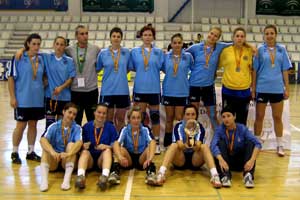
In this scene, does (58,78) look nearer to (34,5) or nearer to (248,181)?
(248,181)

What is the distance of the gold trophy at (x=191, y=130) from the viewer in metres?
4.07

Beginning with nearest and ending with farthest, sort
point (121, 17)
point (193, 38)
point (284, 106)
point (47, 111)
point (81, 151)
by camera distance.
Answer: point (81, 151), point (47, 111), point (284, 106), point (193, 38), point (121, 17)

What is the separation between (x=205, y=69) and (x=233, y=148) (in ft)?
3.42

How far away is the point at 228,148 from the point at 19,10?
1496 centimetres

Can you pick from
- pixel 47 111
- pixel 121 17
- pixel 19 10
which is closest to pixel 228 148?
pixel 47 111

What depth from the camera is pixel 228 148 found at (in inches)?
163

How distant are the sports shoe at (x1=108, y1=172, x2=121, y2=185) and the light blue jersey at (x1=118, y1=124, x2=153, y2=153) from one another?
1.27ft

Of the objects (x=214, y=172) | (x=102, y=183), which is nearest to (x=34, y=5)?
(x=102, y=183)

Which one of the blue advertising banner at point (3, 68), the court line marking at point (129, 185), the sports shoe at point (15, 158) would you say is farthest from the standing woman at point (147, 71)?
the blue advertising banner at point (3, 68)

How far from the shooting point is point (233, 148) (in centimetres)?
412

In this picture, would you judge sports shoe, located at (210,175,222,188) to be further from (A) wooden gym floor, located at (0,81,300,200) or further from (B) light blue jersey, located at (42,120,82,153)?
(B) light blue jersey, located at (42,120,82,153)

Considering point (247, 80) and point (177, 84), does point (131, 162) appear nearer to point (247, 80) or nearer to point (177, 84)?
point (177, 84)

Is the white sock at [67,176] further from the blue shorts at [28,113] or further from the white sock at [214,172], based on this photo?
the white sock at [214,172]

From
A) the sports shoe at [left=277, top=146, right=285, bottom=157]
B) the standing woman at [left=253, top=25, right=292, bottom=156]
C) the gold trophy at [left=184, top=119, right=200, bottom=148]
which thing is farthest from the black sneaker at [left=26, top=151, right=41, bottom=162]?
the sports shoe at [left=277, top=146, right=285, bottom=157]
